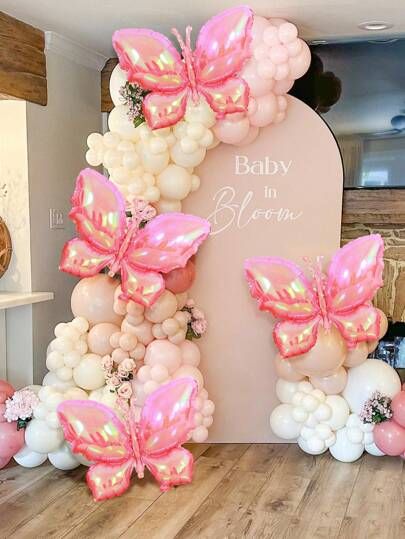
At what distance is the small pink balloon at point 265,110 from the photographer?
327cm

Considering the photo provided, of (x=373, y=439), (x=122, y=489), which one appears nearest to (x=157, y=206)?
(x=122, y=489)

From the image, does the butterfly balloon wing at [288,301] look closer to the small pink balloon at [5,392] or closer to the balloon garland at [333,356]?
the balloon garland at [333,356]

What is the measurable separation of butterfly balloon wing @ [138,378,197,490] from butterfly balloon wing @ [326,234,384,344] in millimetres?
723

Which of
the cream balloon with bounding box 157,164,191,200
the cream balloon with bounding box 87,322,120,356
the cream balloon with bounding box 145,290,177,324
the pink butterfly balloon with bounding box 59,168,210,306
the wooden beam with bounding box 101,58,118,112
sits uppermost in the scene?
the wooden beam with bounding box 101,58,118,112

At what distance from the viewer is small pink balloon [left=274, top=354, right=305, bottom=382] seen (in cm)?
337

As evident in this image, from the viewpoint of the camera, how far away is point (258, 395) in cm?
359

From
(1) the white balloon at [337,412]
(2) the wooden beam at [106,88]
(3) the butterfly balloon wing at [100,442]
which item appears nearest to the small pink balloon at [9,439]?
(3) the butterfly balloon wing at [100,442]

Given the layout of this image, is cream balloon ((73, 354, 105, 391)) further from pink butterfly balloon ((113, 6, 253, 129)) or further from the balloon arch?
pink butterfly balloon ((113, 6, 253, 129))

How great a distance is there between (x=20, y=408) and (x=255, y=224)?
138 centimetres

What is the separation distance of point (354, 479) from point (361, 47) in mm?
2150

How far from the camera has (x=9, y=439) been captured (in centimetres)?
313

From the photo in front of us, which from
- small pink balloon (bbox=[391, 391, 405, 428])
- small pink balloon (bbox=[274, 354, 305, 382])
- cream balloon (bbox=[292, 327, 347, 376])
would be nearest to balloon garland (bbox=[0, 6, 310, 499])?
small pink balloon (bbox=[274, 354, 305, 382])

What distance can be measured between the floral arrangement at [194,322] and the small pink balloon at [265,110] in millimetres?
905

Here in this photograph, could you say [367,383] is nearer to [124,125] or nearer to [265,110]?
[265,110]
